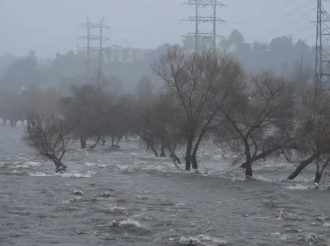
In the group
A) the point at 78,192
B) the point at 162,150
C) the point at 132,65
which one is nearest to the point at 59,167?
the point at 78,192

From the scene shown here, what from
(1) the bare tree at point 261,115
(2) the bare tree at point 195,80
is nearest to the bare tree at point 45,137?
(2) the bare tree at point 195,80

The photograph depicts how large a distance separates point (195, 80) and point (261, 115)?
17.9 feet

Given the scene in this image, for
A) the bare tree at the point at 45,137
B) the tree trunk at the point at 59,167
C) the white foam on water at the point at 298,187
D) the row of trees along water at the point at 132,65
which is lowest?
the white foam on water at the point at 298,187

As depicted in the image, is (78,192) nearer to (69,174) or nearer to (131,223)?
(131,223)

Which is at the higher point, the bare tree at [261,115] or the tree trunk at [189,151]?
the bare tree at [261,115]

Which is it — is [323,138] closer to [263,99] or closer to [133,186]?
[263,99]

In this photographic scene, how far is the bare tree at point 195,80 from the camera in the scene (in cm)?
4172

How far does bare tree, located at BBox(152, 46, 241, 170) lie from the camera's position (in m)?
41.7

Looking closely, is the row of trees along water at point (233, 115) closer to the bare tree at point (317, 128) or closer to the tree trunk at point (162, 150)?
the bare tree at point (317, 128)

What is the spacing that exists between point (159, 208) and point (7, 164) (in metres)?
23.0

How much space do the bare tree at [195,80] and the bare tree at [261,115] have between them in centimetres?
133

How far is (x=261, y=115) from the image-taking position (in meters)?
39.9

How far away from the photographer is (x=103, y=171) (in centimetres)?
4159

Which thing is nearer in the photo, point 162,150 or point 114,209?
point 114,209
